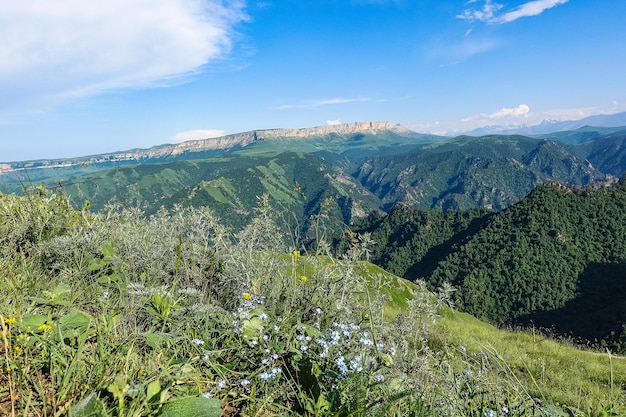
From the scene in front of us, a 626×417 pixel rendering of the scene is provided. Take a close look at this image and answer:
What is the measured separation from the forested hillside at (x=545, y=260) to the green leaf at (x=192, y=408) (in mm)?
104653

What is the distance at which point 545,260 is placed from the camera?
12662cm

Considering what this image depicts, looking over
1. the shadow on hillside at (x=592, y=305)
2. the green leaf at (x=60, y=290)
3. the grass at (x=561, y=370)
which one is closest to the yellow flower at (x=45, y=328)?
the green leaf at (x=60, y=290)

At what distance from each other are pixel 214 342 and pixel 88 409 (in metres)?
1.16

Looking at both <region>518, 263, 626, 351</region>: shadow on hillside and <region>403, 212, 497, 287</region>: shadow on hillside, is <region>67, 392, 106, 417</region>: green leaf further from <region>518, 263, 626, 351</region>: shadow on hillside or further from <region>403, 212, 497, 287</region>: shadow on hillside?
<region>403, 212, 497, 287</region>: shadow on hillside

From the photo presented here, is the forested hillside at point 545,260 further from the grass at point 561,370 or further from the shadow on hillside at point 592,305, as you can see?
the grass at point 561,370

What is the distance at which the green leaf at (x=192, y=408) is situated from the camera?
2092mm

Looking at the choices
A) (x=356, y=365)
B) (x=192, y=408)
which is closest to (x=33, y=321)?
(x=192, y=408)

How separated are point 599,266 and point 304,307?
510 feet

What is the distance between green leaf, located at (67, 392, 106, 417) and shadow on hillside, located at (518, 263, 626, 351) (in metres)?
106

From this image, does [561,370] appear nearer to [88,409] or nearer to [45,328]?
[88,409]

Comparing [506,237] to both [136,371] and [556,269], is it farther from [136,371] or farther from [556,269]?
[136,371]

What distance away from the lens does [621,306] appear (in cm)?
8381

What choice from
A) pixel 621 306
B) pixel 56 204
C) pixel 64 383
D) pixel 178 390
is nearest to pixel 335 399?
pixel 178 390

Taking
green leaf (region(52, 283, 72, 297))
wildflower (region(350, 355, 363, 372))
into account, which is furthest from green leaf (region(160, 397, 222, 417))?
green leaf (region(52, 283, 72, 297))
